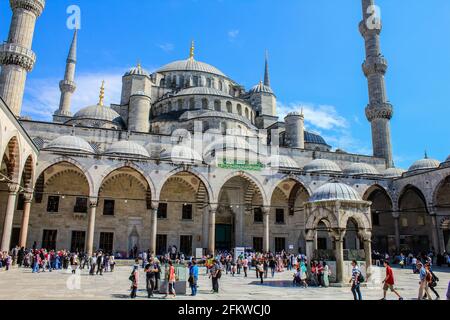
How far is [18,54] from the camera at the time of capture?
19625 mm

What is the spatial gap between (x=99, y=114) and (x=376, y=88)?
20268 millimetres

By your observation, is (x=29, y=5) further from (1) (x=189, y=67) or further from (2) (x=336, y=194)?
(2) (x=336, y=194)

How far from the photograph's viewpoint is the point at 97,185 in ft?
58.3

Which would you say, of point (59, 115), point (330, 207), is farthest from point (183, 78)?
point (330, 207)

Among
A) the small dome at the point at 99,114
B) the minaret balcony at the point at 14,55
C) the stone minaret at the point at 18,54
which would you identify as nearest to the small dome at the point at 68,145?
the stone minaret at the point at 18,54

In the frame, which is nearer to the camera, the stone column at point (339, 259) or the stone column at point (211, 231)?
the stone column at point (339, 259)

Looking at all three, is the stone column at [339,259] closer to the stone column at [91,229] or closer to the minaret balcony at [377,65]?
the stone column at [91,229]

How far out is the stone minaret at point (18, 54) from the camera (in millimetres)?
19375

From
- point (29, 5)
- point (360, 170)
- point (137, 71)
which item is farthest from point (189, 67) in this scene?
point (360, 170)

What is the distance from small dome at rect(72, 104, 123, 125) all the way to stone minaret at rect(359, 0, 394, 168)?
60.8 feet
